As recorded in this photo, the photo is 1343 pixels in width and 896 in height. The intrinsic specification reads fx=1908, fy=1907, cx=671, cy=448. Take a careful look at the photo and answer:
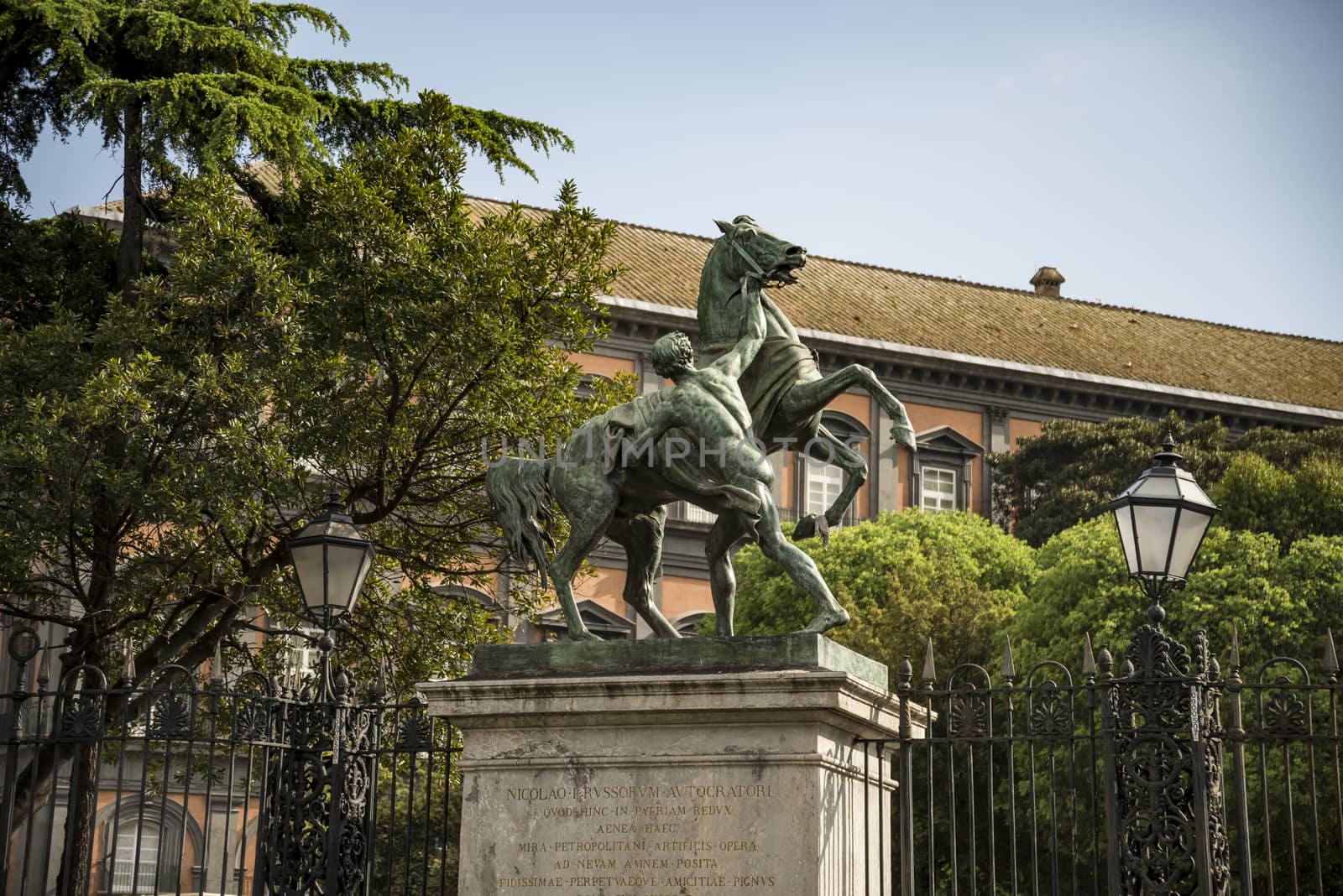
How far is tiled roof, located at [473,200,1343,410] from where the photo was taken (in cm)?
4188

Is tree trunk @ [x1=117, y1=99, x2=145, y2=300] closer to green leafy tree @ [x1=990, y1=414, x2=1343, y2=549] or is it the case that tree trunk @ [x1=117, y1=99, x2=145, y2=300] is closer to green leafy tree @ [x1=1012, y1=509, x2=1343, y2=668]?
green leafy tree @ [x1=1012, y1=509, x2=1343, y2=668]

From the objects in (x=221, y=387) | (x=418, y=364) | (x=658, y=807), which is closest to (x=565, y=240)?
(x=418, y=364)

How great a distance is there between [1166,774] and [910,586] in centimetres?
2220

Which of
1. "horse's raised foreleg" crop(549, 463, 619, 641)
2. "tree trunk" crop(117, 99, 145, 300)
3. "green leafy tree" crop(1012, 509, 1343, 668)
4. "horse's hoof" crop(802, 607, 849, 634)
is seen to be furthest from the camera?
"green leafy tree" crop(1012, 509, 1343, 668)

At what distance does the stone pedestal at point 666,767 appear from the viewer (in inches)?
353

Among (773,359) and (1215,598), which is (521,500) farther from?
(1215,598)

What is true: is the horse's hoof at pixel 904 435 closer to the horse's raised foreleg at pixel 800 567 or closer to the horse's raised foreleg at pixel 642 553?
the horse's raised foreleg at pixel 800 567

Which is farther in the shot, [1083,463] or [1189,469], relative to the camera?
[1083,463]

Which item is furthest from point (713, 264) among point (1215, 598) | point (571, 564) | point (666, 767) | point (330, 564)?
point (1215, 598)

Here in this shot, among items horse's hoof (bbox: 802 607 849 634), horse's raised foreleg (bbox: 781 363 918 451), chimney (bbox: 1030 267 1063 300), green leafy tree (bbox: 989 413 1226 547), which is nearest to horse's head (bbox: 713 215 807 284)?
horse's raised foreleg (bbox: 781 363 918 451)

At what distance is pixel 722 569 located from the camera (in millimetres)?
9945

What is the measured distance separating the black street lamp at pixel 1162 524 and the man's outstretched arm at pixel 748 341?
2015mm

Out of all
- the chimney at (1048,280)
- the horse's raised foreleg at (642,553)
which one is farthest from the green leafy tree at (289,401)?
the chimney at (1048,280)

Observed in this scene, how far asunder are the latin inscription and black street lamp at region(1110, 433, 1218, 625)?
2264 mm
